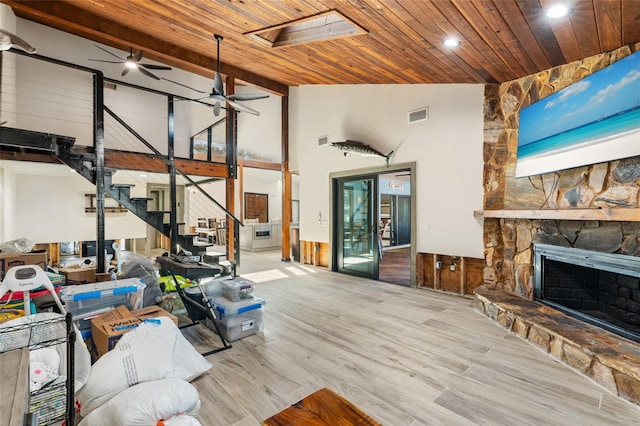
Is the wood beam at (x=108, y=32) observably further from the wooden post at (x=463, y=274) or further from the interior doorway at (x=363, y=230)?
the wooden post at (x=463, y=274)

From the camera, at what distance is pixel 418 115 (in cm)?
507

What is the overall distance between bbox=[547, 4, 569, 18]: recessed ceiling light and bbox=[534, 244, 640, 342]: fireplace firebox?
218cm

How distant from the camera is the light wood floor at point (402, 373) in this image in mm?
2002

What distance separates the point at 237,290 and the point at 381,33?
331 centimetres

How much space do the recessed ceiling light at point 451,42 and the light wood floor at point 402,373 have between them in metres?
3.19

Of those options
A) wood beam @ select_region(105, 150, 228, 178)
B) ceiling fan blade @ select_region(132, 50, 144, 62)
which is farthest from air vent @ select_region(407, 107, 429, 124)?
ceiling fan blade @ select_region(132, 50, 144, 62)

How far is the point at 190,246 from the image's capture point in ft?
15.6

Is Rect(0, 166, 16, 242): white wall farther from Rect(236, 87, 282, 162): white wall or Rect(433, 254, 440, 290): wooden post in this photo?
Rect(433, 254, 440, 290): wooden post

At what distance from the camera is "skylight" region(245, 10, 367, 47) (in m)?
3.38

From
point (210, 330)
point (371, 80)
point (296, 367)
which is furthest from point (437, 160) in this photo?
point (210, 330)

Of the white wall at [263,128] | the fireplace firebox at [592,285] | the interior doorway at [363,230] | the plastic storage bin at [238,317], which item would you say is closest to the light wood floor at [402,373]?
the plastic storage bin at [238,317]

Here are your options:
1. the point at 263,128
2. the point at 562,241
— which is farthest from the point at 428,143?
the point at 263,128

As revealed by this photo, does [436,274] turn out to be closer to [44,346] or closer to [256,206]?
[44,346]

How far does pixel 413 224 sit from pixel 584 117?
2.67 meters
